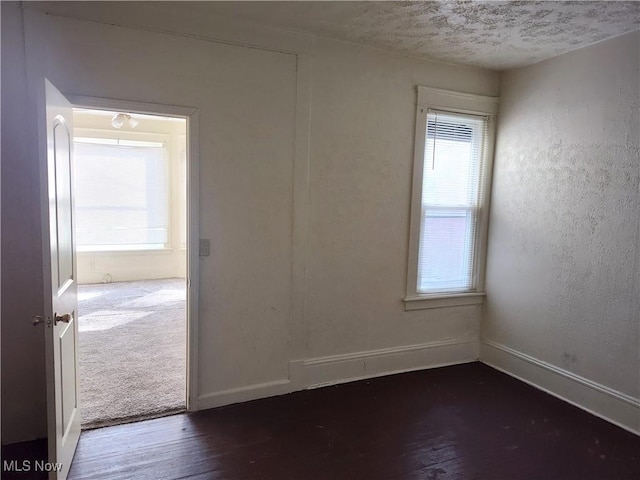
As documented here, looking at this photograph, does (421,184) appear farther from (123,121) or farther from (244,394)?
(123,121)

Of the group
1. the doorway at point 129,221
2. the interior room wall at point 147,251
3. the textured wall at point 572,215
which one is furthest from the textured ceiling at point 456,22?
the interior room wall at point 147,251

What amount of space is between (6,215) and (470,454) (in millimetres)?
2931

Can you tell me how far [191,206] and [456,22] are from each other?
2.01 metres

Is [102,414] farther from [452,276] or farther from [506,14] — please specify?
[506,14]

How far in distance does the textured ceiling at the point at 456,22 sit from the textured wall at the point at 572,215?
0.93 ft

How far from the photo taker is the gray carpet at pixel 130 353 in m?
2.84

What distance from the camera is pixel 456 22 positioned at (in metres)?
2.58

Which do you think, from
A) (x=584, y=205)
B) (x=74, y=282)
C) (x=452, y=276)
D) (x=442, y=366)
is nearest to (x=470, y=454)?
(x=442, y=366)

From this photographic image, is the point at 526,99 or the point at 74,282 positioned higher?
the point at 526,99

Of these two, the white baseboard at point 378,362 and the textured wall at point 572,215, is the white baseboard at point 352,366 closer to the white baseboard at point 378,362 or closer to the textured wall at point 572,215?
the white baseboard at point 378,362

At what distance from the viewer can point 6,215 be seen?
2297mm

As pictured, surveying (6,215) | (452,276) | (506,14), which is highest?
(506,14)

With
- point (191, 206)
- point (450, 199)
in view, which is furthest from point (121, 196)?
point (450, 199)

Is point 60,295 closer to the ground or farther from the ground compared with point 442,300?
farther from the ground
